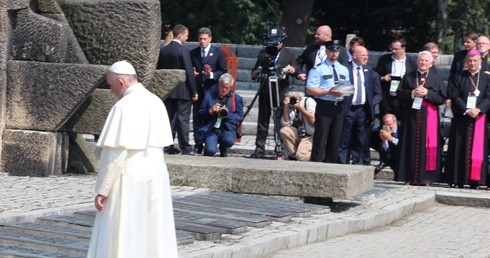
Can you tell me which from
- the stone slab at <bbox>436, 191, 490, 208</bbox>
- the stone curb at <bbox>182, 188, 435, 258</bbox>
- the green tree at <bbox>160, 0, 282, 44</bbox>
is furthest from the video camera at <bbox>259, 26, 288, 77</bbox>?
the green tree at <bbox>160, 0, 282, 44</bbox>

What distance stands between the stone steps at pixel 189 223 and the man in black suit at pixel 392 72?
17.8ft

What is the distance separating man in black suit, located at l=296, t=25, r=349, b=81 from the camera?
66.3ft

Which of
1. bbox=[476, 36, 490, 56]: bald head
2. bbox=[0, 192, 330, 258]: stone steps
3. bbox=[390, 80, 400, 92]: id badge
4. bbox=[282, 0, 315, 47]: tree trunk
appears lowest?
bbox=[0, 192, 330, 258]: stone steps

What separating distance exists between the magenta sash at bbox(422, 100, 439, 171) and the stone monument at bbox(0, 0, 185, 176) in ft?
13.4

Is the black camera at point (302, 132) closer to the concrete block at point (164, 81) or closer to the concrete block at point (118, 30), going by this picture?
the concrete block at point (164, 81)

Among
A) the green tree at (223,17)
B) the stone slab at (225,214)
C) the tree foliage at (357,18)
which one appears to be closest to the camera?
the stone slab at (225,214)

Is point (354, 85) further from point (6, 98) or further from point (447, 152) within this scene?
point (6, 98)

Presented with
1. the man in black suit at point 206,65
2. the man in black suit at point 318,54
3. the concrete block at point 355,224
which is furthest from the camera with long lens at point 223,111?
the concrete block at point 355,224

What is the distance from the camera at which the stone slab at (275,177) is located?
15.1m

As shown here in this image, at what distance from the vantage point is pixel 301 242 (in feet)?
43.1

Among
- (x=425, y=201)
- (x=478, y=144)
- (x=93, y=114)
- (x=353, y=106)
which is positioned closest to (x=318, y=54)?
(x=353, y=106)

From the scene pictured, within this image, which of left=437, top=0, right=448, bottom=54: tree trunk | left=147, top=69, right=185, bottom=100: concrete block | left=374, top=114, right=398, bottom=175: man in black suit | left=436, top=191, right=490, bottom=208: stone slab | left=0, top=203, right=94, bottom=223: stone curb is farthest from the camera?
left=437, top=0, right=448, bottom=54: tree trunk

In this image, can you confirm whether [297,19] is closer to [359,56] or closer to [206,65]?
[206,65]

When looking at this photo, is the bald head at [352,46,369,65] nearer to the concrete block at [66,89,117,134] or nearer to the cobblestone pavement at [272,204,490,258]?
the cobblestone pavement at [272,204,490,258]
